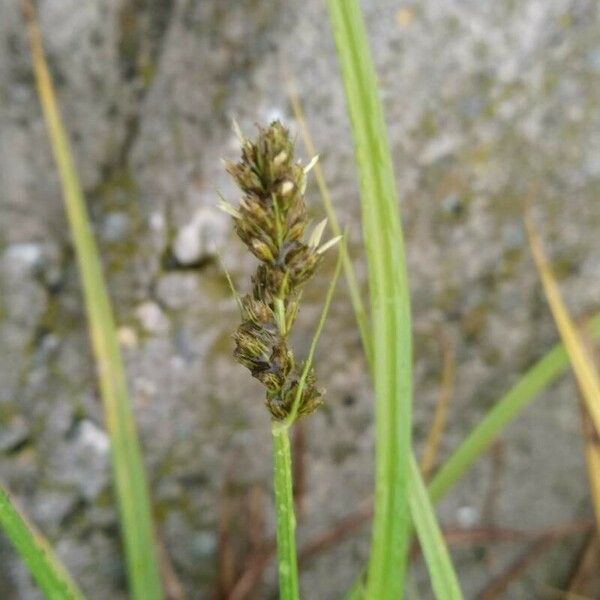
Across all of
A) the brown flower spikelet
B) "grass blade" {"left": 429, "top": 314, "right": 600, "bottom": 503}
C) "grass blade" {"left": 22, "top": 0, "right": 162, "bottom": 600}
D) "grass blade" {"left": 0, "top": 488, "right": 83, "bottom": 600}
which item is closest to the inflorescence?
the brown flower spikelet

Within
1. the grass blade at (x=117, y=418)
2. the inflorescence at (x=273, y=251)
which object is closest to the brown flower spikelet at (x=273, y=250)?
the inflorescence at (x=273, y=251)

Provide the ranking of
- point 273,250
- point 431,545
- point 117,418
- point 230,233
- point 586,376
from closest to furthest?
point 273,250, point 431,545, point 586,376, point 117,418, point 230,233

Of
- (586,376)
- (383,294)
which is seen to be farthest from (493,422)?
(383,294)

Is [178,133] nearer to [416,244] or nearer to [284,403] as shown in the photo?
[416,244]

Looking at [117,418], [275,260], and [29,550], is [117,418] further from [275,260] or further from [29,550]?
[275,260]

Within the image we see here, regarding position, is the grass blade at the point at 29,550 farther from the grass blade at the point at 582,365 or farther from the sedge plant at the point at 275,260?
the grass blade at the point at 582,365
